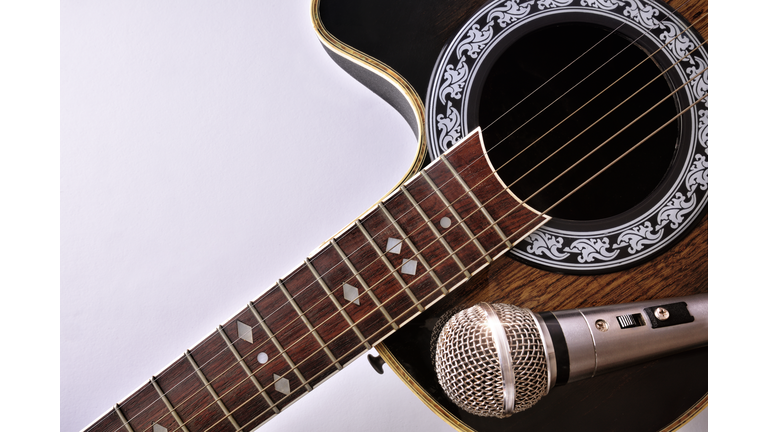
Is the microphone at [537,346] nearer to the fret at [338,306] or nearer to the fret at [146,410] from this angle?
the fret at [338,306]

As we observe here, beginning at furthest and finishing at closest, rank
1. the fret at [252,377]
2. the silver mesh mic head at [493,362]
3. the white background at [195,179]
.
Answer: the white background at [195,179], the fret at [252,377], the silver mesh mic head at [493,362]

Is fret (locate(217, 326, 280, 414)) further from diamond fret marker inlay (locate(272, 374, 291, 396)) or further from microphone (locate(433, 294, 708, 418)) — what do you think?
microphone (locate(433, 294, 708, 418))

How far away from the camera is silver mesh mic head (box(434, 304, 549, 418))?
0.51 metres

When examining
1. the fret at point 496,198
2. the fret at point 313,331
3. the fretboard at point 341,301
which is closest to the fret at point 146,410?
the fretboard at point 341,301

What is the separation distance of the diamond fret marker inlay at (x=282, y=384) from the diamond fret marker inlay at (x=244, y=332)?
0.07m

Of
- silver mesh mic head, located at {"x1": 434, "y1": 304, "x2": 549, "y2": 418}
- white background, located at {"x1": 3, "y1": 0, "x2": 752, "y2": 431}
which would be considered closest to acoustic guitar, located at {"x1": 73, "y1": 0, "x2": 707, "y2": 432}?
silver mesh mic head, located at {"x1": 434, "y1": 304, "x2": 549, "y2": 418}

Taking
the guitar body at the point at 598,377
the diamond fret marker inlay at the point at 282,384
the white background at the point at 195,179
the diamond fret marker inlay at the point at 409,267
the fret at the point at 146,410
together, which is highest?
the white background at the point at 195,179

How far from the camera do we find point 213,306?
2.92ft

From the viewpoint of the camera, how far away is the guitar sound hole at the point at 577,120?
711 millimetres

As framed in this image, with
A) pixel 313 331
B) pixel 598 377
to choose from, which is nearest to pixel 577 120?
pixel 598 377

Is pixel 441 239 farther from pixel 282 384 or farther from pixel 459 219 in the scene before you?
pixel 282 384

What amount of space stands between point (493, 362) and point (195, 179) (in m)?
0.70

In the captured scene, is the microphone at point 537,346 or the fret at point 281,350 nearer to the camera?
the microphone at point 537,346

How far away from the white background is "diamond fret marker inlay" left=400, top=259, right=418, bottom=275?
275 millimetres
